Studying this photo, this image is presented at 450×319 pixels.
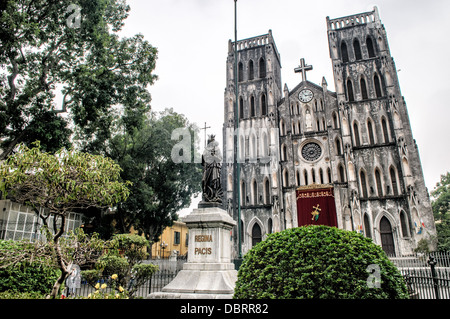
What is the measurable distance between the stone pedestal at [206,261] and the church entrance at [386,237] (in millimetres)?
20925

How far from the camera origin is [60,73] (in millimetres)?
15805

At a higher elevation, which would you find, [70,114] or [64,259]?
[70,114]

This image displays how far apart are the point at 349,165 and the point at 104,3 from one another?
21794mm

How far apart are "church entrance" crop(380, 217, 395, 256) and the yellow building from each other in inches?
835

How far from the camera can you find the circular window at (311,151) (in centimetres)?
2864

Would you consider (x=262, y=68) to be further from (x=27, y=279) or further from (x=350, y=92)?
(x=27, y=279)

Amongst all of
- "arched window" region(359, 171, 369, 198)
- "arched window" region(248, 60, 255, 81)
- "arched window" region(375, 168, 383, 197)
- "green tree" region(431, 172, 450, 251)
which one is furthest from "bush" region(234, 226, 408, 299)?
"green tree" region(431, 172, 450, 251)

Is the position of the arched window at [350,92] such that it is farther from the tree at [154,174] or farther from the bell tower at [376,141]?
the tree at [154,174]

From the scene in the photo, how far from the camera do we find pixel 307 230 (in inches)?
184

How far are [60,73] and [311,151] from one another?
2158cm

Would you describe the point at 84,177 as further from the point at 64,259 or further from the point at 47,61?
the point at 47,61

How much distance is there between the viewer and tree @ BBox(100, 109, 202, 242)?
79.6 ft

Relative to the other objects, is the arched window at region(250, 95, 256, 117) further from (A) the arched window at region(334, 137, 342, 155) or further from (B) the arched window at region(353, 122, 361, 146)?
(B) the arched window at region(353, 122, 361, 146)
